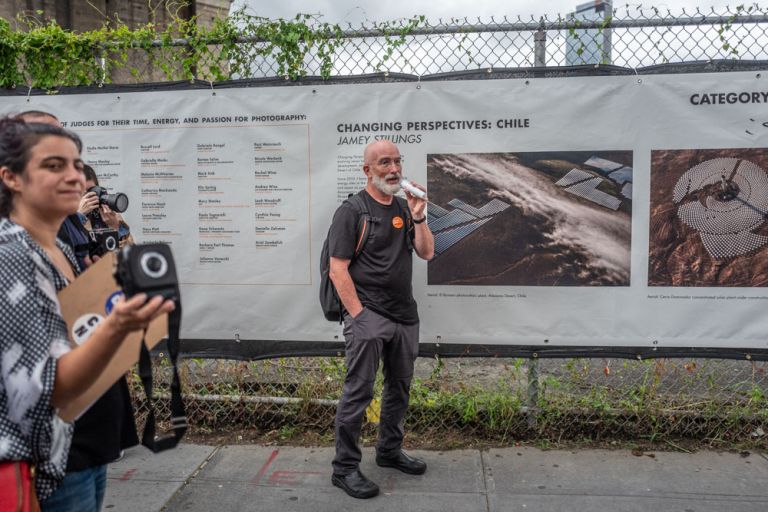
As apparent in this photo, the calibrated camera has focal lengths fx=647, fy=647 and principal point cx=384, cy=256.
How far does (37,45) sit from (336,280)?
2.72 metres

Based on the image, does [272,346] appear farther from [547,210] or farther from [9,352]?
[9,352]

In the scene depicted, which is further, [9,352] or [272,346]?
[272,346]

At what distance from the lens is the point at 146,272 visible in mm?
1430

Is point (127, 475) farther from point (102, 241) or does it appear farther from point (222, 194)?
point (222, 194)

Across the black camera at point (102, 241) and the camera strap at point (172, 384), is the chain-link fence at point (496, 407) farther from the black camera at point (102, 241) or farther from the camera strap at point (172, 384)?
the camera strap at point (172, 384)

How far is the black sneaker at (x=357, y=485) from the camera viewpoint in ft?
11.6

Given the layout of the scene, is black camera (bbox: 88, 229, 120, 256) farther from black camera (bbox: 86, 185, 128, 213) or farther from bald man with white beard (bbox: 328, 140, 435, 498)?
bald man with white beard (bbox: 328, 140, 435, 498)

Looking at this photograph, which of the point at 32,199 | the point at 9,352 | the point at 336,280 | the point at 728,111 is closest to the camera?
the point at 9,352

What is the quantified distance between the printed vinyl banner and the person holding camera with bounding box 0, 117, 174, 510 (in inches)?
98.0

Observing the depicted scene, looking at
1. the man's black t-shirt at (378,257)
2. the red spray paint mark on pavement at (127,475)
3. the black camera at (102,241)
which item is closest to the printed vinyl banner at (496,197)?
the man's black t-shirt at (378,257)

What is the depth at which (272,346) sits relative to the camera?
14.0 feet

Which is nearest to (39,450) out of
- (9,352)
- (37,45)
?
(9,352)

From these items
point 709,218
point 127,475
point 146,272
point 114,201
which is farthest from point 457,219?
point 146,272

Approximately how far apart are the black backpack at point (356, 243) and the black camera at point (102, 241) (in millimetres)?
1122
